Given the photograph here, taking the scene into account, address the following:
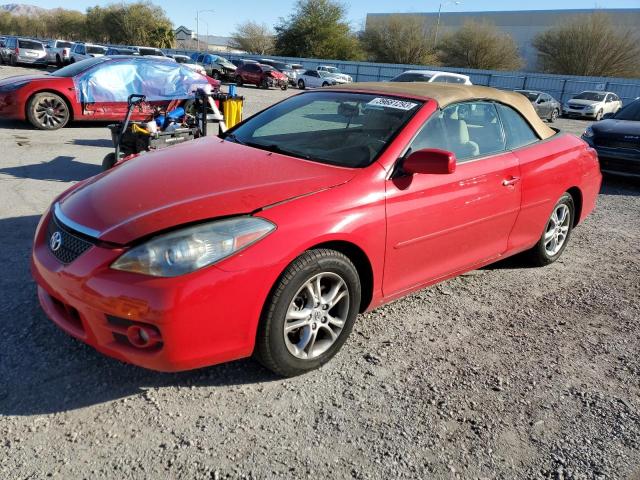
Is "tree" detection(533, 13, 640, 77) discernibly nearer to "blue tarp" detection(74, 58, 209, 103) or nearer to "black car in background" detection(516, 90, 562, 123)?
"black car in background" detection(516, 90, 562, 123)

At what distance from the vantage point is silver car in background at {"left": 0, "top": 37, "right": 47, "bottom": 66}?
31153 mm

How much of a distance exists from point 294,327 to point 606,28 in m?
51.0

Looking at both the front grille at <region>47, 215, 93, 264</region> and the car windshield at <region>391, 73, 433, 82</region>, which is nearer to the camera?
the front grille at <region>47, 215, 93, 264</region>

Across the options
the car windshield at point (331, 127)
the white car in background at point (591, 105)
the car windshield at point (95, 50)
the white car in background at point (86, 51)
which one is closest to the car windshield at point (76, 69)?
the car windshield at point (331, 127)

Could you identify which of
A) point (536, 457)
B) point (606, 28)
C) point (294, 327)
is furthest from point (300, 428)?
point (606, 28)

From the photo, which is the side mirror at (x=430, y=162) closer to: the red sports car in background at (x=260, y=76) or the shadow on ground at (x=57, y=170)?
the shadow on ground at (x=57, y=170)

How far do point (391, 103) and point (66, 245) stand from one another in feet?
7.43

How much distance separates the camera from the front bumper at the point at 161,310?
7.50 feet

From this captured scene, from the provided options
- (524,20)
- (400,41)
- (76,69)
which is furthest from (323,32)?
(76,69)

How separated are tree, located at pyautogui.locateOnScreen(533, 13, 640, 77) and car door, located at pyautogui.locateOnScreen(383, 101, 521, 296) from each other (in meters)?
47.3

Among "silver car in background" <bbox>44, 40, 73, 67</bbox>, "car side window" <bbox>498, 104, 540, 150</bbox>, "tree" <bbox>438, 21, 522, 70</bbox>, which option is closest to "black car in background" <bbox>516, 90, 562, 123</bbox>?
"car side window" <bbox>498, 104, 540, 150</bbox>

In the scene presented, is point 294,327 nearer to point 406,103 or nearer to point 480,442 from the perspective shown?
point 480,442

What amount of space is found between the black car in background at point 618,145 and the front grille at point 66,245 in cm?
865

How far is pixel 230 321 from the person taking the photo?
2.44m
